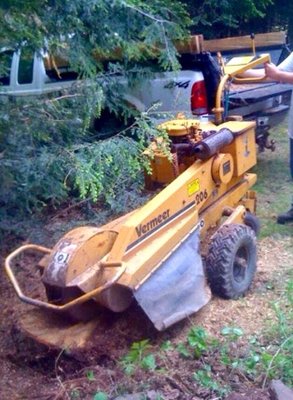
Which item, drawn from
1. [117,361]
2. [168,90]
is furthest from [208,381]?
[168,90]

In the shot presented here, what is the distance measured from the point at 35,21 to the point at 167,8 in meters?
1.03

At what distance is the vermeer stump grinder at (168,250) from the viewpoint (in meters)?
4.66

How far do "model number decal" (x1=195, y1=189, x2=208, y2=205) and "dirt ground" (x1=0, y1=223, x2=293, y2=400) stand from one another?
72 centimetres

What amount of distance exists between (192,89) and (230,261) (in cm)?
312

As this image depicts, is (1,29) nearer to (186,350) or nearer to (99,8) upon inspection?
(99,8)

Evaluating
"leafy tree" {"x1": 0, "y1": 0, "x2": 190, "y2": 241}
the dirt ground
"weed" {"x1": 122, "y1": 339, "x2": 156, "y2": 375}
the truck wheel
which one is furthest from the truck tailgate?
"weed" {"x1": 122, "y1": 339, "x2": 156, "y2": 375}

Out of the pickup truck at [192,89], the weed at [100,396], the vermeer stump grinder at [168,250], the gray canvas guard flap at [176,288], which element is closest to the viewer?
the weed at [100,396]

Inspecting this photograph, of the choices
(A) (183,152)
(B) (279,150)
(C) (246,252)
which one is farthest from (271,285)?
(B) (279,150)

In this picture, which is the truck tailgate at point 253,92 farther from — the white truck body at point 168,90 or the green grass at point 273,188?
the green grass at point 273,188

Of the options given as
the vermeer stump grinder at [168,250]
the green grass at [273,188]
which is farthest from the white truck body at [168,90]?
the vermeer stump grinder at [168,250]

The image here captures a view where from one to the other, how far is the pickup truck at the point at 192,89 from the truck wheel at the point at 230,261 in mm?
1280

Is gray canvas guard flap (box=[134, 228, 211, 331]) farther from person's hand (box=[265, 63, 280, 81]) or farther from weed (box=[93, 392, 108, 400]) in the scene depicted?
person's hand (box=[265, 63, 280, 81])

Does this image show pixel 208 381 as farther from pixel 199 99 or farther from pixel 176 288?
pixel 199 99

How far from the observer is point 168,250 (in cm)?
511
